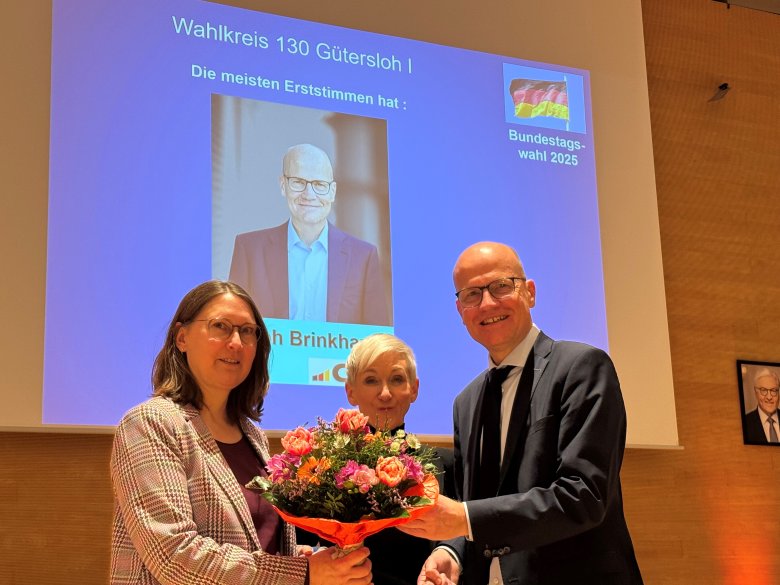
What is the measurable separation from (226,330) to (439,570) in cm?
104

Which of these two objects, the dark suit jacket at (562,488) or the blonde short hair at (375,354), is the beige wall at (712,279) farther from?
the dark suit jacket at (562,488)

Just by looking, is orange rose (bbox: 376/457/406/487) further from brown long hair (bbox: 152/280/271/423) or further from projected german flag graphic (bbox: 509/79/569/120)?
projected german flag graphic (bbox: 509/79/569/120)

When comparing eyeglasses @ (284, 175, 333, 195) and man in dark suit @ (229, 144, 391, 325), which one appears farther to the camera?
eyeglasses @ (284, 175, 333, 195)

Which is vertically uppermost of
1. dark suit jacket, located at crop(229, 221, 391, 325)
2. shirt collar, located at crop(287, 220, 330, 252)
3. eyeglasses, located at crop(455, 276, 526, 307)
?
shirt collar, located at crop(287, 220, 330, 252)

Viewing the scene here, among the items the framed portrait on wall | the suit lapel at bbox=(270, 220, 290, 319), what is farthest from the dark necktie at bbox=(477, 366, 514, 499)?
the framed portrait on wall

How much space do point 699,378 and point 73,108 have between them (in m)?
4.70

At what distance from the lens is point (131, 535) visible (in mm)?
2510

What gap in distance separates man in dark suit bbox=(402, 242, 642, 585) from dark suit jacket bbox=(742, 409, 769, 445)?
177 inches

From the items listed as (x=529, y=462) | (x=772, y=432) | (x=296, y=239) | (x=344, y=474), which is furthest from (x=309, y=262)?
(x=772, y=432)

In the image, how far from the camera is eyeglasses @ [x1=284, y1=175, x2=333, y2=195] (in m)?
5.66

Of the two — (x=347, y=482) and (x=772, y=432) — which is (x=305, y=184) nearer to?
(x=347, y=482)

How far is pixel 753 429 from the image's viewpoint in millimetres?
7137

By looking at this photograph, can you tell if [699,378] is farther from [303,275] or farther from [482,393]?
[482,393]

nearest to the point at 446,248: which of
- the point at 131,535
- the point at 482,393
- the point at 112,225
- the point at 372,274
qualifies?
the point at 372,274
